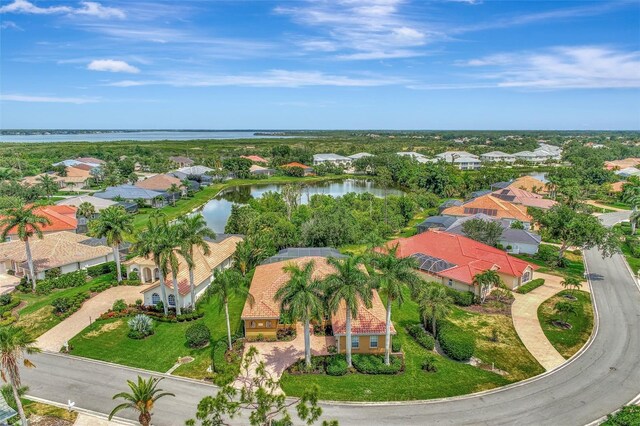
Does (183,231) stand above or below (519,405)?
above

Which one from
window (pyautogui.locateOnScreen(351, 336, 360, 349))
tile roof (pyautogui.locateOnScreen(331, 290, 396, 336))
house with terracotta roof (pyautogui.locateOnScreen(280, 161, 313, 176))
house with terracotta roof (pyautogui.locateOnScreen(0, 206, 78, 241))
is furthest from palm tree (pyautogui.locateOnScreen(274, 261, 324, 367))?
house with terracotta roof (pyautogui.locateOnScreen(280, 161, 313, 176))

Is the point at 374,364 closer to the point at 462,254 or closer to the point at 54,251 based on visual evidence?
the point at 462,254

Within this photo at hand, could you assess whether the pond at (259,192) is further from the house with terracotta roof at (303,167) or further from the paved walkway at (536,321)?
the paved walkway at (536,321)

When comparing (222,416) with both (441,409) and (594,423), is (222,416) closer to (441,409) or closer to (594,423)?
(441,409)

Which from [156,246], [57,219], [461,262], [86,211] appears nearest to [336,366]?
[156,246]

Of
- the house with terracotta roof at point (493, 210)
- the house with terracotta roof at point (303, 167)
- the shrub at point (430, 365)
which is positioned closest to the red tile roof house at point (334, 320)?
the shrub at point (430, 365)

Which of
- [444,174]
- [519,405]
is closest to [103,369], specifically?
[519,405]
